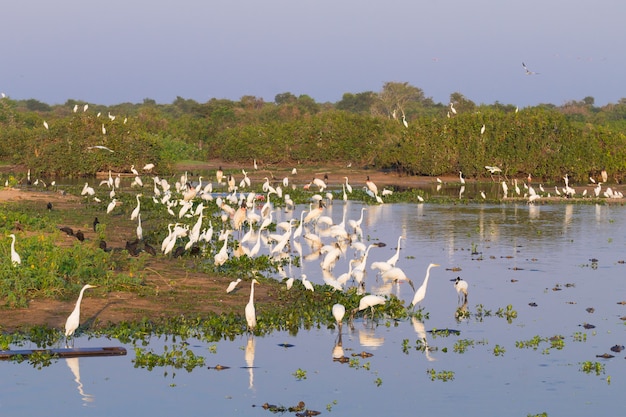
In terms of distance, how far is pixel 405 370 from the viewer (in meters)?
10.9

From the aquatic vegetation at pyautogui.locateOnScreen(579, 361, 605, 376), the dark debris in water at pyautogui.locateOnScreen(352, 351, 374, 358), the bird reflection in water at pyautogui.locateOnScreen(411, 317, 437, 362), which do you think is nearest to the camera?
the aquatic vegetation at pyautogui.locateOnScreen(579, 361, 605, 376)

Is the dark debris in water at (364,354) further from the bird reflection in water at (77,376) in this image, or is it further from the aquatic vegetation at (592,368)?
the bird reflection in water at (77,376)

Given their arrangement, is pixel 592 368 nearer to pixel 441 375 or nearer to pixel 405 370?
pixel 441 375

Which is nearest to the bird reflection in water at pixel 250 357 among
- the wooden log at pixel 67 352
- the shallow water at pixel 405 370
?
the shallow water at pixel 405 370

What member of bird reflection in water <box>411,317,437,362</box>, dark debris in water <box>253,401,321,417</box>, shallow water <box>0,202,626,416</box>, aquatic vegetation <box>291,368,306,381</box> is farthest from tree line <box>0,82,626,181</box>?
dark debris in water <box>253,401,321,417</box>

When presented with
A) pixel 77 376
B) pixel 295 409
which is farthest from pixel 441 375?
pixel 77 376

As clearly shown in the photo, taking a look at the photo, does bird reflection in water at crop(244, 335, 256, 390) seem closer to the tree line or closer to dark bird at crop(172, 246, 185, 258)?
dark bird at crop(172, 246, 185, 258)

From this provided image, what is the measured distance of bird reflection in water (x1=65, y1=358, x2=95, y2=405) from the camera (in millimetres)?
9617

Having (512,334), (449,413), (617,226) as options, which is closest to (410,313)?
(512,334)

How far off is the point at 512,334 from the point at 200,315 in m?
3.90

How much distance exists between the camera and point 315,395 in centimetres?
988

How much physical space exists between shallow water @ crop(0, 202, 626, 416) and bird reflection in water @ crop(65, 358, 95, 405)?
0.02m

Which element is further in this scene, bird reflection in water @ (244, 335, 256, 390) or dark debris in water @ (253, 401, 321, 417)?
bird reflection in water @ (244, 335, 256, 390)

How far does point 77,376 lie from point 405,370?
3385mm
